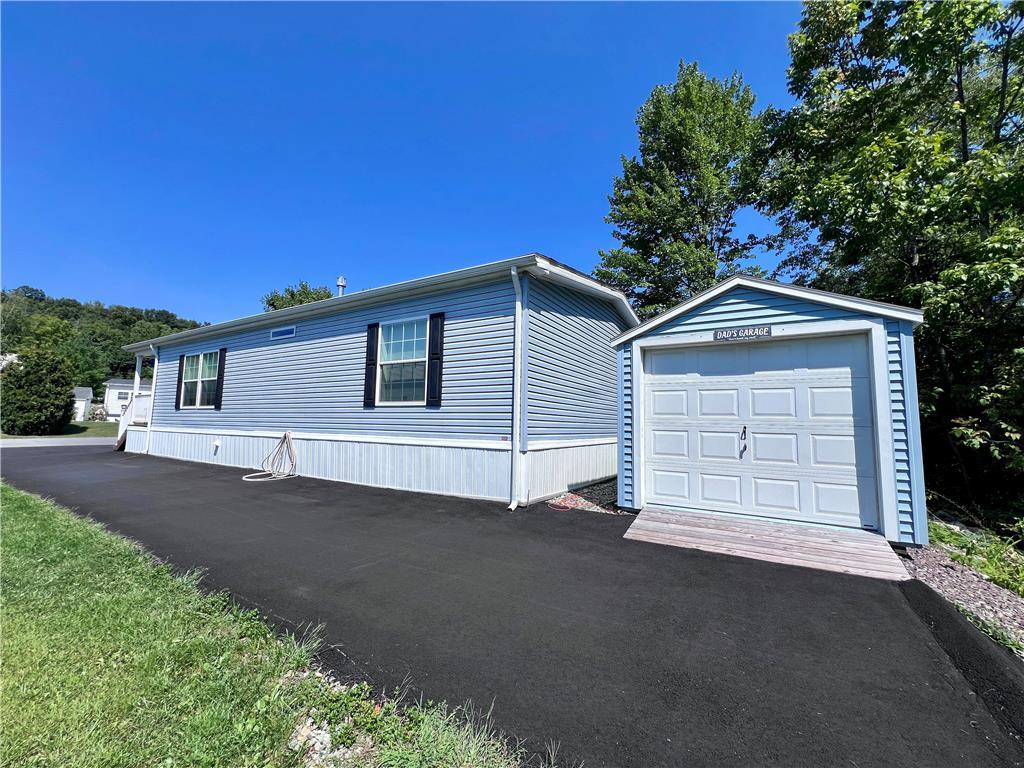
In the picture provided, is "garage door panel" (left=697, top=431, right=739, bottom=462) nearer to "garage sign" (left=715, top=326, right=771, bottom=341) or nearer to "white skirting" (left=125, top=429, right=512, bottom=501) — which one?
"garage sign" (left=715, top=326, right=771, bottom=341)

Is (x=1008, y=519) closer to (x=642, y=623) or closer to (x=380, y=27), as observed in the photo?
(x=642, y=623)

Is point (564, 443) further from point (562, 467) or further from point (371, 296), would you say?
point (371, 296)

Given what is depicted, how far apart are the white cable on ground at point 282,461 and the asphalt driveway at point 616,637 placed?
3.77 m

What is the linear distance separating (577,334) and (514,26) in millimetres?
6269

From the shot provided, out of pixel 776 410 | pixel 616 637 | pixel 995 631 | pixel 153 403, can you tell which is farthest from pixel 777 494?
pixel 153 403

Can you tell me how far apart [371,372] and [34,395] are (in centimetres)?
2494

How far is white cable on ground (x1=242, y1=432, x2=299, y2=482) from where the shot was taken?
9.00 m

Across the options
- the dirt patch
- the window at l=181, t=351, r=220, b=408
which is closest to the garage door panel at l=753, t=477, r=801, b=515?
the dirt patch

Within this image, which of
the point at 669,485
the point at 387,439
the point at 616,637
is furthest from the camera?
the point at 387,439

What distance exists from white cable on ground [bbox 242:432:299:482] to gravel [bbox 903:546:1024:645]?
9919mm

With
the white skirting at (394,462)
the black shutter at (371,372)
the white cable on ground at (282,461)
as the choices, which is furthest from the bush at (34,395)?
the black shutter at (371,372)

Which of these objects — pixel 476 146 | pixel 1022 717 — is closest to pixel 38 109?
pixel 476 146

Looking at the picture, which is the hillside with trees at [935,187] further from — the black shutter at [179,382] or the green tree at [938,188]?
the black shutter at [179,382]

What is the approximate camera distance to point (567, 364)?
7.84 m
